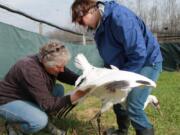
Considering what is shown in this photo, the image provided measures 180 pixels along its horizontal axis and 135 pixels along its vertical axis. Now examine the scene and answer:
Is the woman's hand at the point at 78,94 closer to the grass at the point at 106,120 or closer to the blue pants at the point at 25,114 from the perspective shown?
the blue pants at the point at 25,114

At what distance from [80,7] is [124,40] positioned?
427 mm

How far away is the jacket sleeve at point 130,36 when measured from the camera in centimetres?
355

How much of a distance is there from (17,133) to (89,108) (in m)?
1.99

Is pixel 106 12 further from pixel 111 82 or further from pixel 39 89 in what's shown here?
pixel 39 89

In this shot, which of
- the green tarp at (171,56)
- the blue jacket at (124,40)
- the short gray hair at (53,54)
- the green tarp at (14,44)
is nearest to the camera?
the blue jacket at (124,40)

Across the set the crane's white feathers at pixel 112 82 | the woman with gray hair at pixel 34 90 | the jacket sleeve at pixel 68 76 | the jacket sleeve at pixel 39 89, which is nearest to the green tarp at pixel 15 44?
the jacket sleeve at pixel 68 76

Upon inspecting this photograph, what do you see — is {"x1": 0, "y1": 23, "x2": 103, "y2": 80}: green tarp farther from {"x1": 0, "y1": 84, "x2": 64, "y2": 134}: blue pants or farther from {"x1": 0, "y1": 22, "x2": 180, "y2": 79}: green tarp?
{"x1": 0, "y1": 84, "x2": 64, "y2": 134}: blue pants

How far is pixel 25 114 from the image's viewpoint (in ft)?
12.6

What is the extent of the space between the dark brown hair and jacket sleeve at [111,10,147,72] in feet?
0.66

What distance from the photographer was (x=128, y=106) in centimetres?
387

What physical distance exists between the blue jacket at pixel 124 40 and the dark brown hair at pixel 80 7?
0.13 meters

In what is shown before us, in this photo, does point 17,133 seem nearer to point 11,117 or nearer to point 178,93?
point 11,117

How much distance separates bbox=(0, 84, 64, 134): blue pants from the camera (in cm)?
383

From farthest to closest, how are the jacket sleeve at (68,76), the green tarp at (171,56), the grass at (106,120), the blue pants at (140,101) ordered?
the green tarp at (171,56), the grass at (106,120), the jacket sleeve at (68,76), the blue pants at (140,101)
